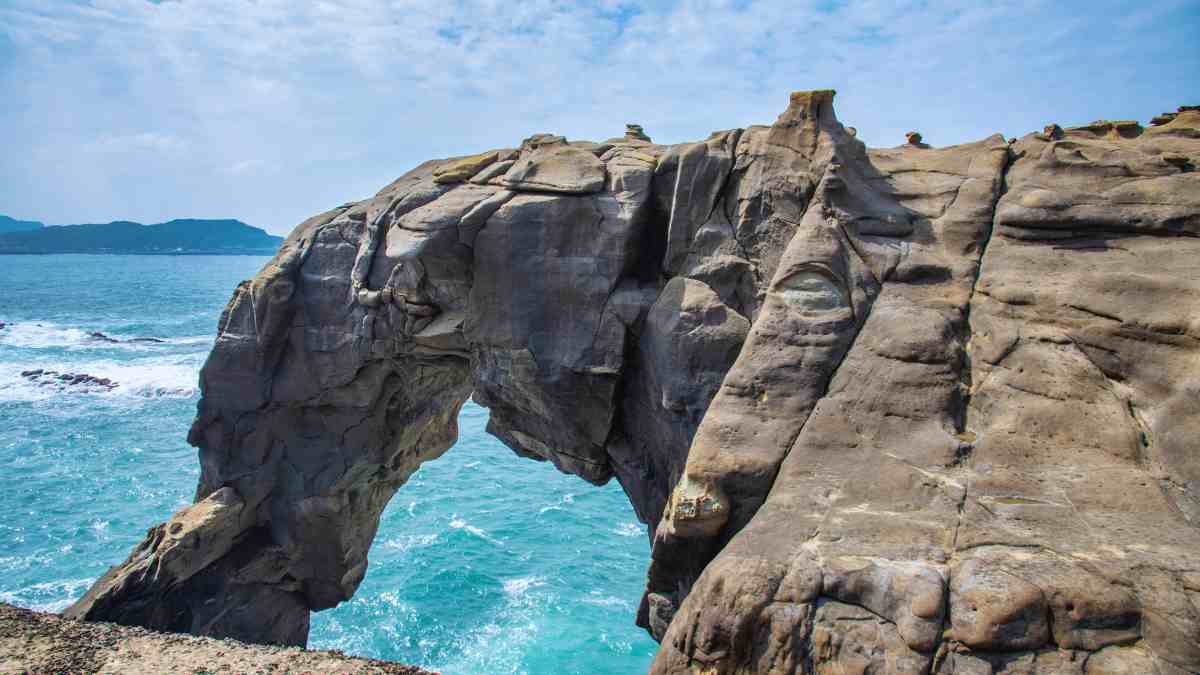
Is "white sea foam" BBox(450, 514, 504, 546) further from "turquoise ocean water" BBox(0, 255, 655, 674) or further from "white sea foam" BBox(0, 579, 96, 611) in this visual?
"white sea foam" BBox(0, 579, 96, 611)

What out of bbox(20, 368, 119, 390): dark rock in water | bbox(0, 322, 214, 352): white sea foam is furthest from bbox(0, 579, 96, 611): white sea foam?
bbox(0, 322, 214, 352): white sea foam

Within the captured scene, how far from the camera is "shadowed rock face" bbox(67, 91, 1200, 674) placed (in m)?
5.93

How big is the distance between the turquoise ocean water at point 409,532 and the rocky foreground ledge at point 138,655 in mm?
11376

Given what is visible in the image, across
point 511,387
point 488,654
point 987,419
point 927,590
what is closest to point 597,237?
point 511,387

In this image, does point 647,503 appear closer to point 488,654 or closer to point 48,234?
point 488,654

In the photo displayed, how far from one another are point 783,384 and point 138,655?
8355 millimetres

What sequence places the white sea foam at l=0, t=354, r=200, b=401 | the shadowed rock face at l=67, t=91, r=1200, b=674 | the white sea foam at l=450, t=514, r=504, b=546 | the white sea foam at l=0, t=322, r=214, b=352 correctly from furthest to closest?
the white sea foam at l=0, t=322, r=214, b=352
the white sea foam at l=0, t=354, r=200, b=401
the white sea foam at l=450, t=514, r=504, b=546
the shadowed rock face at l=67, t=91, r=1200, b=674

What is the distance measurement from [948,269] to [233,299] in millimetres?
14481

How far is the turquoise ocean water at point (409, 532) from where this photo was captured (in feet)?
69.5

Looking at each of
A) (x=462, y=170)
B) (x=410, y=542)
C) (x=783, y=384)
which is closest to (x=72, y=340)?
(x=410, y=542)

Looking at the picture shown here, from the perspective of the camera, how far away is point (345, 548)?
17.5 m

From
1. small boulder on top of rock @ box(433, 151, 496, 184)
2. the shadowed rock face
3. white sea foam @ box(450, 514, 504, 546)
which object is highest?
small boulder on top of rock @ box(433, 151, 496, 184)

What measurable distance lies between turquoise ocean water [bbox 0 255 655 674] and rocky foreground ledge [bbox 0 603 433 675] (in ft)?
37.3

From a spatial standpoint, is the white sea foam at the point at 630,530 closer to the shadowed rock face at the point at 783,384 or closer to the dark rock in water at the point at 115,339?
the shadowed rock face at the point at 783,384
